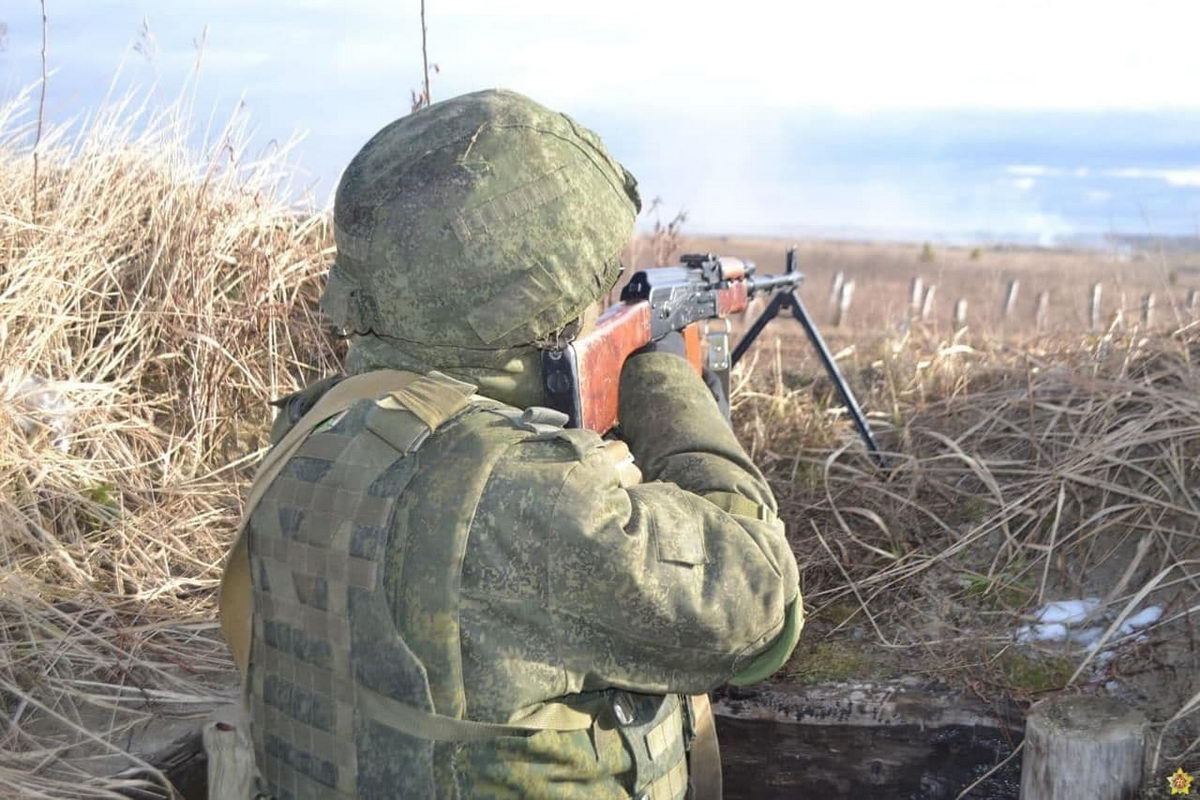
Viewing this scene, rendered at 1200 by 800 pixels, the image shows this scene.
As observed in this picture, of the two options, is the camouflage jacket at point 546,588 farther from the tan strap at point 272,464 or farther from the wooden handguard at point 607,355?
the wooden handguard at point 607,355

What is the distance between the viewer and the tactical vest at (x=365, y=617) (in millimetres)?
1822

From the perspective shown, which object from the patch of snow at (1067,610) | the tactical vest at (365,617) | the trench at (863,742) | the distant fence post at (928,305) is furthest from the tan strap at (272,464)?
the distant fence post at (928,305)

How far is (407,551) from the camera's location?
181 cm

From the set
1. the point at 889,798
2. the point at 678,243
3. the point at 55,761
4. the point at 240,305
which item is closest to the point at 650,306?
the point at 889,798

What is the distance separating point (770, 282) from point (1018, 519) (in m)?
1.27

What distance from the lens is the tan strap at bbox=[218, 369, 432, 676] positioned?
2.00 metres

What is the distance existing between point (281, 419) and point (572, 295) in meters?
0.67

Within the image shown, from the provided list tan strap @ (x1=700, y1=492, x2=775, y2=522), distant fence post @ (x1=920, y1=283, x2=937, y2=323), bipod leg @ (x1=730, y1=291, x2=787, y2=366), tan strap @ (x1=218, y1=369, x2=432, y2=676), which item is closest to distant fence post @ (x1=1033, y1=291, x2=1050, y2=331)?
distant fence post @ (x1=920, y1=283, x2=937, y2=323)

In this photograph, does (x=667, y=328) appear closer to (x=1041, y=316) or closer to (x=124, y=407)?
(x=124, y=407)

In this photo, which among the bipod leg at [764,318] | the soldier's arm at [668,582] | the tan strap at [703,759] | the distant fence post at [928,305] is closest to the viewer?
the soldier's arm at [668,582]

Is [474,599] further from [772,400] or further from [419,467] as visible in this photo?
[772,400]

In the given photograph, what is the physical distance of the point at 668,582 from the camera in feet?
5.87

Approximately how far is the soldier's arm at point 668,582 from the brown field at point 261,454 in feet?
6.06

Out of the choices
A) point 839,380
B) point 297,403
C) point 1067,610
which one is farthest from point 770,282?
point 297,403
